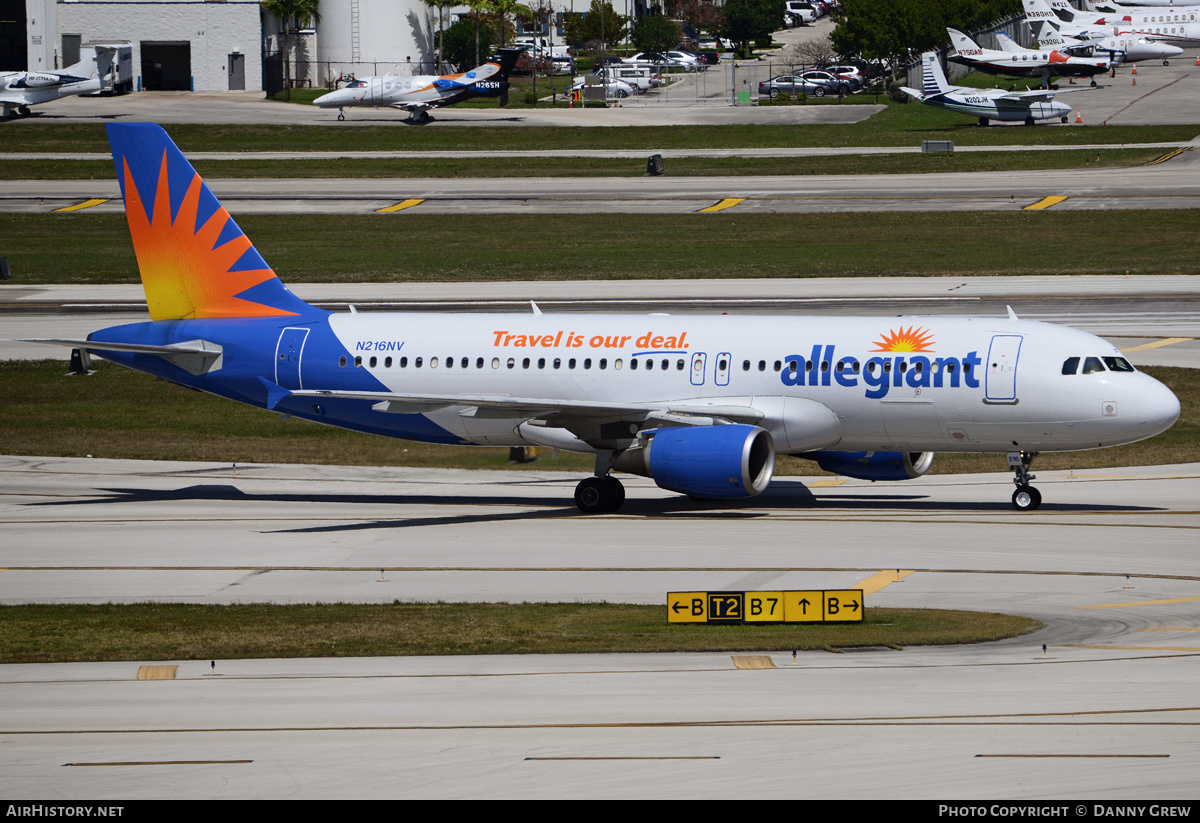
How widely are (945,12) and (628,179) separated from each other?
210 feet

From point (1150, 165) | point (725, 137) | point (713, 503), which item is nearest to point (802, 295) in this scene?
point (713, 503)

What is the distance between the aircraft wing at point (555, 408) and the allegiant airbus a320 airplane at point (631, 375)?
56 mm

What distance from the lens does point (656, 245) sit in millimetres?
77438

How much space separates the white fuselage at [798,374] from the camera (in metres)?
32.2

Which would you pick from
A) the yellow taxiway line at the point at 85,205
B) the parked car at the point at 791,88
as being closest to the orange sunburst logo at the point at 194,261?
the yellow taxiway line at the point at 85,205

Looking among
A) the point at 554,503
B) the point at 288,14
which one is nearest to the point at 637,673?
the point at 554,503

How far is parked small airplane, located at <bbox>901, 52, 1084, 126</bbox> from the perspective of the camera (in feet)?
382

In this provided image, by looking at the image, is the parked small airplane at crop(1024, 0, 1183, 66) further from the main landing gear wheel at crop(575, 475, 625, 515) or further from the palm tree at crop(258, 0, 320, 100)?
the main landing gear wheel at crop(575, 475, 625, 515)

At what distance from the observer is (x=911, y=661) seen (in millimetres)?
20797

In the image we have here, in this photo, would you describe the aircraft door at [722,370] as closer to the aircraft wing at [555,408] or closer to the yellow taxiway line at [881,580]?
the aircraft wing at [555,408]

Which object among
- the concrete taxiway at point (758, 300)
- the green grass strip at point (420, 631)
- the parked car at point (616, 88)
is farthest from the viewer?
the parked car at point (616, 88)

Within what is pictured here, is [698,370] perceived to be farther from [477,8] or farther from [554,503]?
[477,8]

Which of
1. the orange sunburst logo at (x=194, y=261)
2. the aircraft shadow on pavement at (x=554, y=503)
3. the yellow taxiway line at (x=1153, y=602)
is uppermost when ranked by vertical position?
the orange sunburst logo at (x=194, y=261)

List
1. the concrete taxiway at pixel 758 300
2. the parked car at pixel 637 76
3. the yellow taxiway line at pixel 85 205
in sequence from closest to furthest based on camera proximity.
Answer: the concrete taxiway at pixel 758 300 < the yellow taxiway line at pixel 85 205 < the parked car at pixel 637 76
